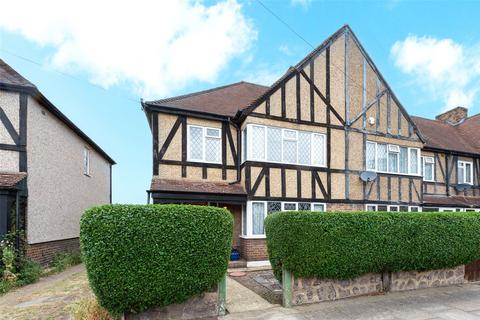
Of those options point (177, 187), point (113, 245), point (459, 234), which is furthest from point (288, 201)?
point (113, 245)

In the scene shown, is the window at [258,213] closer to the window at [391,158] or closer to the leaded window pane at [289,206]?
the leaded window pane at [289,206]

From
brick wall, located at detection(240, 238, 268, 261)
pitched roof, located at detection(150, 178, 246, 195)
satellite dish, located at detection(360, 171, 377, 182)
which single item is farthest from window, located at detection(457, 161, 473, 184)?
pitched roof, located at detection(150, 178, 246, 195)

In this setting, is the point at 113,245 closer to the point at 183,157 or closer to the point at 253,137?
the point at 183,157

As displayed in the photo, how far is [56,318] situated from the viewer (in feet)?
17.1

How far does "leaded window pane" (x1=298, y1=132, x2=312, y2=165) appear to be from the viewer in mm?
10984

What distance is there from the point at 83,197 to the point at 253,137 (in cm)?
939

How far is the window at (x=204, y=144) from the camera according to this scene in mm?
10516

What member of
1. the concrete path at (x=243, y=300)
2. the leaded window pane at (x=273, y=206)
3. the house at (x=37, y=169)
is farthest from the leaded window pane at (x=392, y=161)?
the house at (x=37, y=169)

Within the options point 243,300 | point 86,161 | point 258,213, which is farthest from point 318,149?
point 86,161

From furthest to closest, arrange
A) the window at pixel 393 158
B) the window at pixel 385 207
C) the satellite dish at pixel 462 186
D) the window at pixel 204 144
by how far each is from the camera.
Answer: the satellite dish at pixel 462 186 → the window at pixel 393 158 → the window at pixel 385 207 → the window at pixel 204 144

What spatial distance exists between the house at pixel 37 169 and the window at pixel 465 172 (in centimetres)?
1963

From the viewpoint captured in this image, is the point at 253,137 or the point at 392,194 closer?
the point at 253,137

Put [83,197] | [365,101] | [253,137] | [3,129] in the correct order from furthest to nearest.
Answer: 1. [83,197]
2. [365,101]
3. [253,137]
4. [3,129]

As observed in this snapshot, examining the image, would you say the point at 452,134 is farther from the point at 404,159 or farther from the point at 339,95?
the point at 339,95
